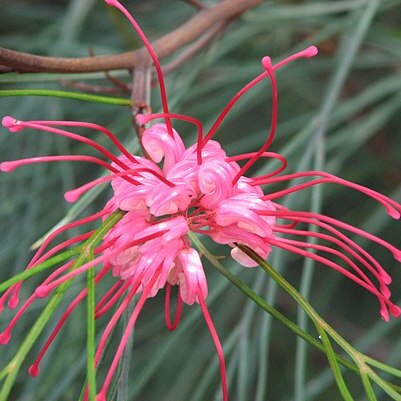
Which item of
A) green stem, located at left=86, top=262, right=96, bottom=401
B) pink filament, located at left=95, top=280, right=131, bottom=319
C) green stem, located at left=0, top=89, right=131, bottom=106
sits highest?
green stem, located at left=0, top=89, right=131, bottom=106

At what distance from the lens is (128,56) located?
691 millimetres

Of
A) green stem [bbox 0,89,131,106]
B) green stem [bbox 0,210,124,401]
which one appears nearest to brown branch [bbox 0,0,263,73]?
green stem [bbox 0,89,131,106]

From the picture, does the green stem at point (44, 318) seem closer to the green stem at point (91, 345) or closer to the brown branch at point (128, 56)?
the green stem at point (91, 345)

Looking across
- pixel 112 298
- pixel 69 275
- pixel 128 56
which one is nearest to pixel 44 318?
pixel 69 275

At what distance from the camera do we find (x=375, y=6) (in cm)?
95

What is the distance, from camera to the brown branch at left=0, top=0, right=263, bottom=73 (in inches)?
22.5

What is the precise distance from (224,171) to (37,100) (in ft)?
2.23

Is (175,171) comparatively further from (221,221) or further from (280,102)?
(280,102)

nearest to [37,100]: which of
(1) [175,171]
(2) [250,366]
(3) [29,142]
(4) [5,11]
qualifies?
(3) [29,142]

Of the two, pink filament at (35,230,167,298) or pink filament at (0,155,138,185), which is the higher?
pink filament at (0,155,138,185)

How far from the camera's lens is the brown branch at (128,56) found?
22.5 inches

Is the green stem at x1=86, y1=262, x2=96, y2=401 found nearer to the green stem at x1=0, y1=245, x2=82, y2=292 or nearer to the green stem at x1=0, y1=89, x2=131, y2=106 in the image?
the green stem at x1=0, y1=245, x2=82, y2=292

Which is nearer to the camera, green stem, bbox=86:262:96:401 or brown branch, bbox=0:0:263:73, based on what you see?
green stem, bbox=86:262:96:401

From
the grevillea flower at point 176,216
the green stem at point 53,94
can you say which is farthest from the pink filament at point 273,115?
the green stem at point 53,94
